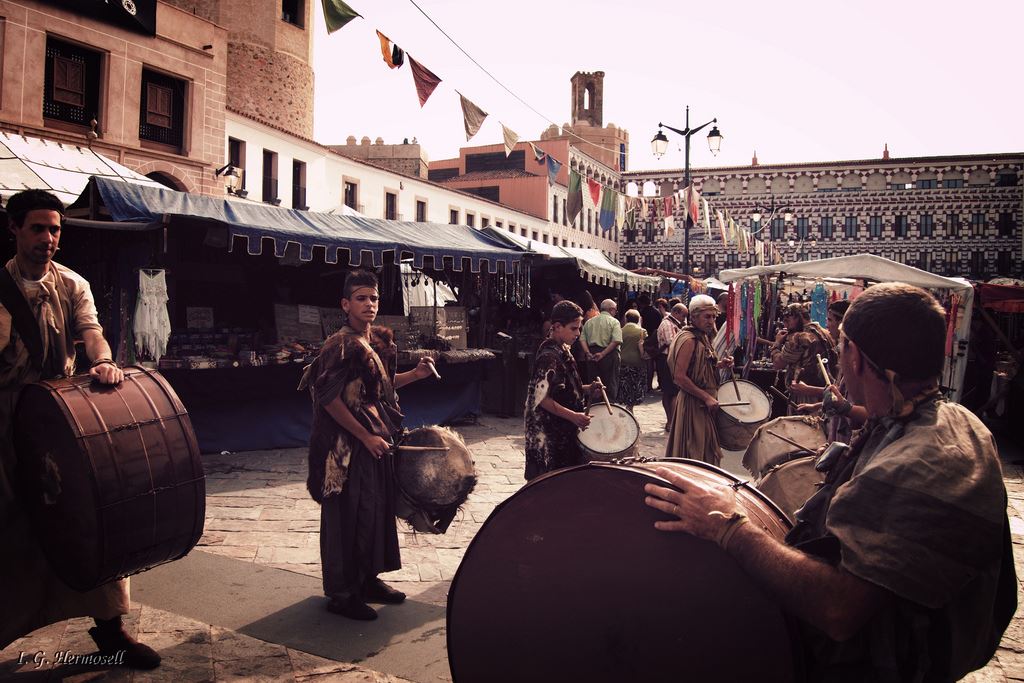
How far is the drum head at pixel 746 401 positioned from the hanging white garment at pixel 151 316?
568 centimetres

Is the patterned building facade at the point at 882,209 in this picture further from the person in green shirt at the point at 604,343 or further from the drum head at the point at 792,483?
the drum head at the point at 792,483

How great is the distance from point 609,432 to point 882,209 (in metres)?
59.3

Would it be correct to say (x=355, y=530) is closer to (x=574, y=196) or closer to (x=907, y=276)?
(x=907, y=276)

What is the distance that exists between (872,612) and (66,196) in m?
11.0

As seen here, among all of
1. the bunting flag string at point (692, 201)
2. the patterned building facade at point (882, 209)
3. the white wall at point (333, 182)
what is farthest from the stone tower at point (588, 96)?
the bunting flag string at point (692, 201)

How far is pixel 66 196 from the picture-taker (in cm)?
966

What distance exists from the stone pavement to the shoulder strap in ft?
4.64

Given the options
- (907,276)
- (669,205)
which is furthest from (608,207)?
(907,276)

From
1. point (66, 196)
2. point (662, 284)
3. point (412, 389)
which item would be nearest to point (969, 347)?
point (662, 284)

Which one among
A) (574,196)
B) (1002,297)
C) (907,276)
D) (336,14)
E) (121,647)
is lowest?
(121,647)

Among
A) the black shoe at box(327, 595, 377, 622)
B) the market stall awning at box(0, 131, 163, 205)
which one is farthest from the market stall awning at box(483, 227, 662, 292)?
the black shoe at box(327, 595, 377, 622)

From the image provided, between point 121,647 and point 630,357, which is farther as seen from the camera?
point 630,357

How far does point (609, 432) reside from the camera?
4996 millimetres

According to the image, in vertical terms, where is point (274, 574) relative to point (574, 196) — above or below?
below
